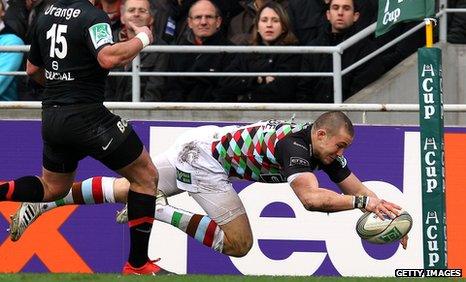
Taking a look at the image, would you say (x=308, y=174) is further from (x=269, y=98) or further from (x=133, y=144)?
(x=269, y=98)

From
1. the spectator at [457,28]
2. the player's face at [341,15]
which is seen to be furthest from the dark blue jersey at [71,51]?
the spectator at [457,28]

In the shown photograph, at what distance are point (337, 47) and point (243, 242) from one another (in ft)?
8.39

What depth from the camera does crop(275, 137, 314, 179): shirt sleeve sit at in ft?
39.1

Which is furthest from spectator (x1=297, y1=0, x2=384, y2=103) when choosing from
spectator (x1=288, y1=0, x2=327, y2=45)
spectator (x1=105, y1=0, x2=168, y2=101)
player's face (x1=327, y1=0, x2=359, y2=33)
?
spectator (x1=105, y1=0, x2=168, y2=101)

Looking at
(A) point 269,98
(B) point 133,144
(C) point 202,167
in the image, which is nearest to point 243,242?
(C) point 202,167

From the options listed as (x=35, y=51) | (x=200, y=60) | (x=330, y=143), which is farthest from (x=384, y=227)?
(x=200, y=60)

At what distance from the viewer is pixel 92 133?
11.8 meters

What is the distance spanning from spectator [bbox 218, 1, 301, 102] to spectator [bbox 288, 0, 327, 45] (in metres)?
0.32

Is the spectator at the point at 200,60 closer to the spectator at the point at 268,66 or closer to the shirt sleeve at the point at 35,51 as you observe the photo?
the spectator at the point at 268,66

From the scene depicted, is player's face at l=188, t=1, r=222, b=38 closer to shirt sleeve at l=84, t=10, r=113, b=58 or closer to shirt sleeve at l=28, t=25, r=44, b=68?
shirt sleeve at l=28, t=25, r=44, b=68

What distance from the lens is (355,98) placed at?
1523cm

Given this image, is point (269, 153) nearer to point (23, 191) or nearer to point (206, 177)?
point (206, 177)

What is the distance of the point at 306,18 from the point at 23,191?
4416 millimetres

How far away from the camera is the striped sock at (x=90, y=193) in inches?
525
